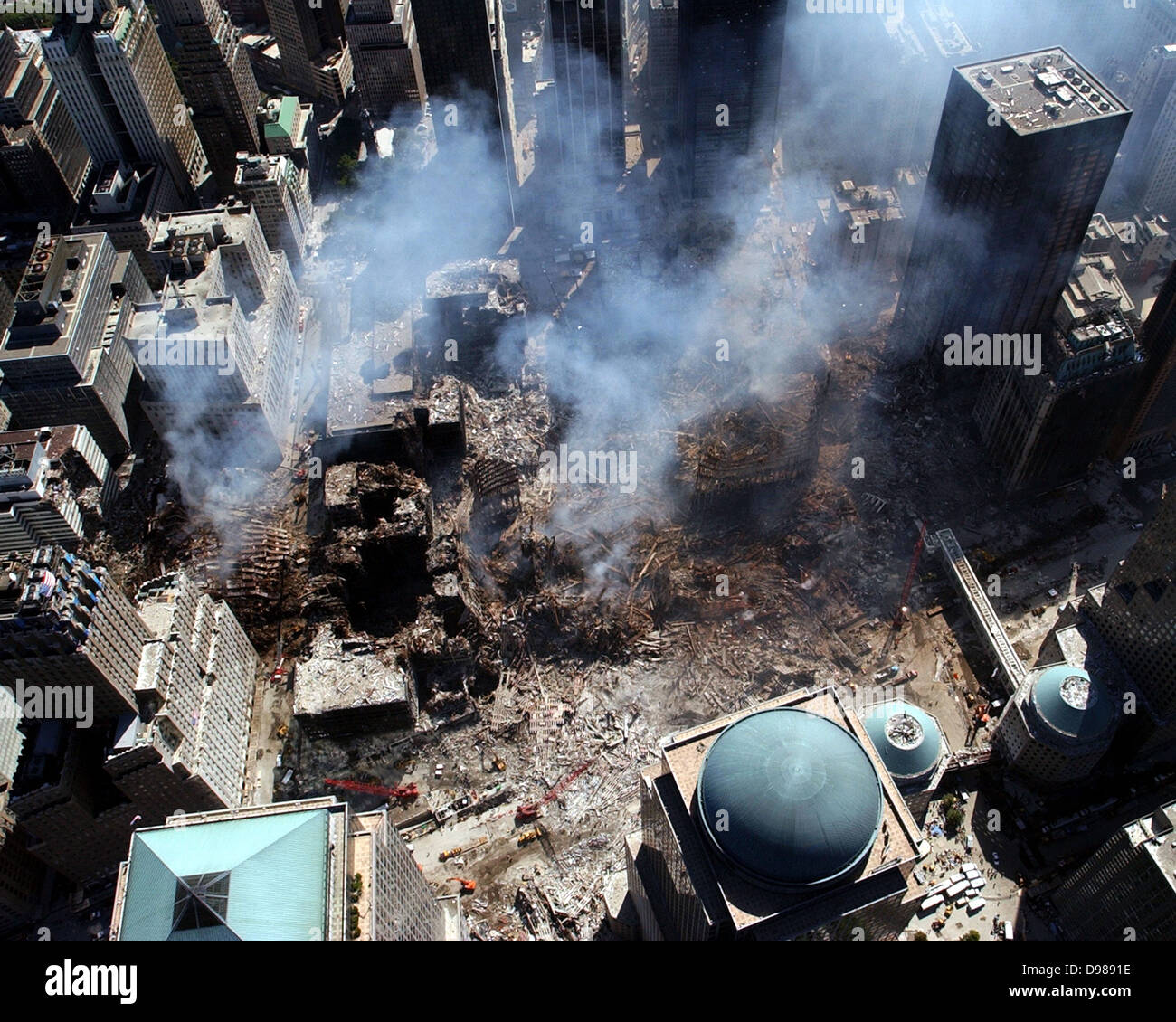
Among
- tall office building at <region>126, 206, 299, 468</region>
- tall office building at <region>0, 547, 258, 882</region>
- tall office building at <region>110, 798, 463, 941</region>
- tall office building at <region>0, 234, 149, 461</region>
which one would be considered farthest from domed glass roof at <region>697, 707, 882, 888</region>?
tall office building at <region>0, 234, 149, 461</region>

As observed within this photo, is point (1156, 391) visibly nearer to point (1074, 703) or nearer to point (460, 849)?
point (1074, 703)

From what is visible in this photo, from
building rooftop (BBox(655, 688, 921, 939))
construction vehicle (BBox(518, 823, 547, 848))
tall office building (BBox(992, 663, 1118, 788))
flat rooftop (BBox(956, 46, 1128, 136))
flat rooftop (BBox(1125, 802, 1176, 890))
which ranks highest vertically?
flat rooftop (BBox(956, 46, 1128, 136))

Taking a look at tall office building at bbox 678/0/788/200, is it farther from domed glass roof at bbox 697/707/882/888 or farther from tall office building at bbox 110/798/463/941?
tall office building at bbox 110/798/463/941

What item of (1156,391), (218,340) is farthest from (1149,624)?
(218,340)

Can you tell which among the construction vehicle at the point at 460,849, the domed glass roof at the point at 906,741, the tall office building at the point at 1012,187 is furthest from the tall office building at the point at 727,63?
the construction vehicle at the point at 460,849

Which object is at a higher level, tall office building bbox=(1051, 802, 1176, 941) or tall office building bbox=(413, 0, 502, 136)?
tall office building bbox=(413, 0, 502, 136)

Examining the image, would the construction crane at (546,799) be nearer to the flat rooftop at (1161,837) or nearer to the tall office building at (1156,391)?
the flat rooftop at (1161,837)
